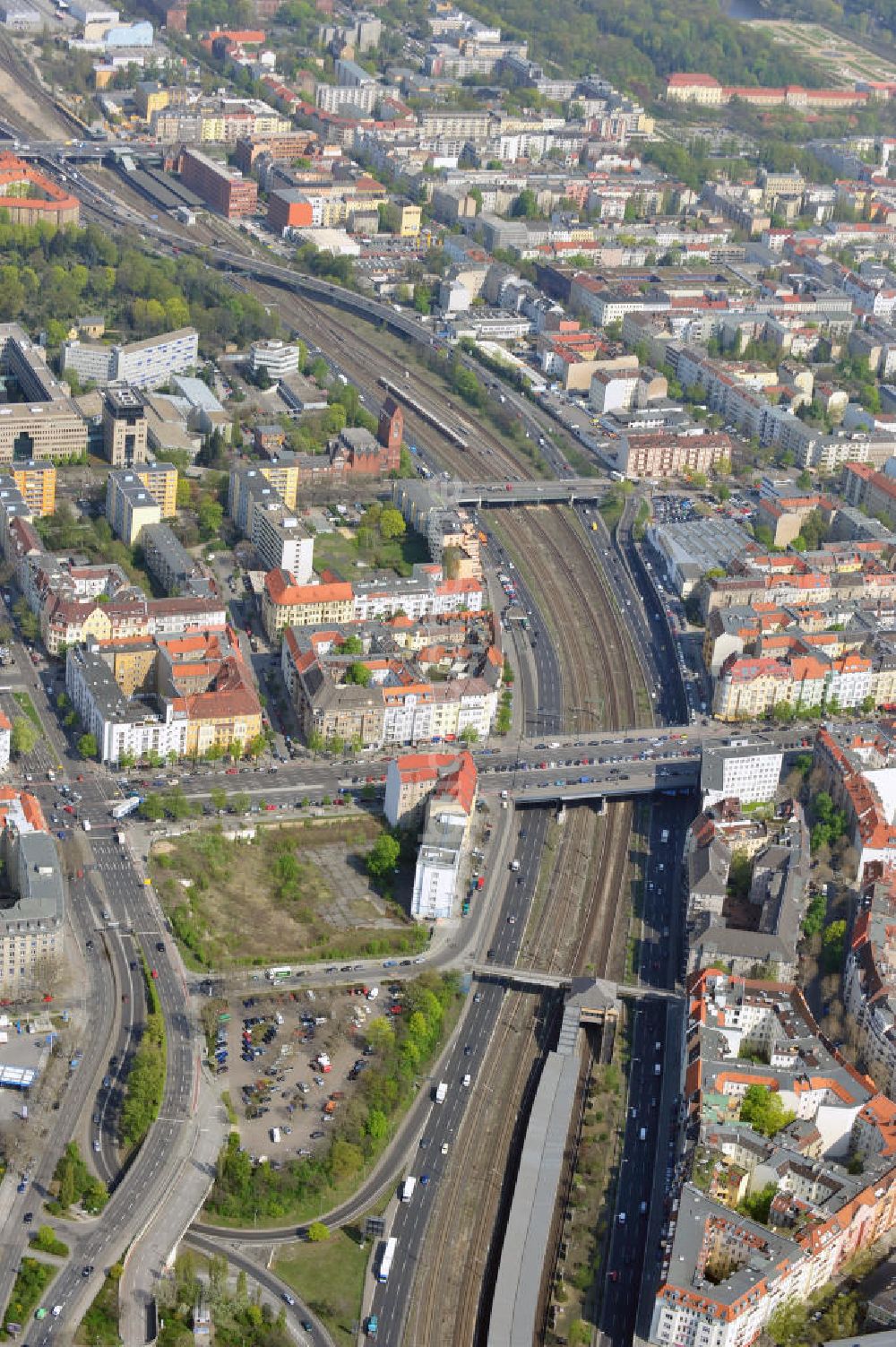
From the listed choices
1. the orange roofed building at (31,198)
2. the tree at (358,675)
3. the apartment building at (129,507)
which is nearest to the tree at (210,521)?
the apartment building at (129,507)

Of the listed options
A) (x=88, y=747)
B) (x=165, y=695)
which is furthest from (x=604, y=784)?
(x=88, y=747)

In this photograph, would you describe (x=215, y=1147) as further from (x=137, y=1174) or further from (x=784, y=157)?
(x=784, y=157)

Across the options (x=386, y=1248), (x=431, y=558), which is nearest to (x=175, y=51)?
(x=431, y=558)

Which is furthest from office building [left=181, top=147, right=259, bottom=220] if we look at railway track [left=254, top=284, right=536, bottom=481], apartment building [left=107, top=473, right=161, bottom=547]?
apartment building [left=107, top=473, right=161, bottom=547]

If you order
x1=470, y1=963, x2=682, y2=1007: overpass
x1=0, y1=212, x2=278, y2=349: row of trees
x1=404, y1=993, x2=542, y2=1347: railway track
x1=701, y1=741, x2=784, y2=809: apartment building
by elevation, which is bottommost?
x1=404, y1=993, x2=542, y2=1347: railway track

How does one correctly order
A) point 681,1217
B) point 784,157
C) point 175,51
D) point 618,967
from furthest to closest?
point 175,51
point 784,157
point 618,967
point 681,1217

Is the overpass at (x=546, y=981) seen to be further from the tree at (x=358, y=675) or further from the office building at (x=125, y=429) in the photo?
the office building at (x=125, y=429)

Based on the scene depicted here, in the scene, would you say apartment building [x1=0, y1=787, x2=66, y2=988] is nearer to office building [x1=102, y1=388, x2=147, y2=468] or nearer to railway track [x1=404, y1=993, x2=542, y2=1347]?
railway track [x1=404, y1=993, x2=542, y2=1347]
